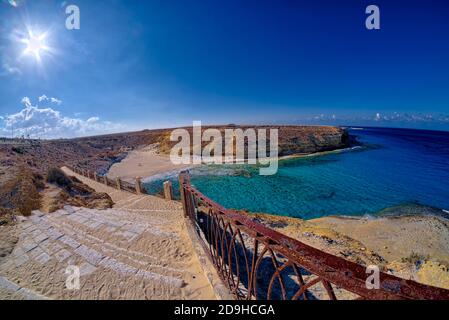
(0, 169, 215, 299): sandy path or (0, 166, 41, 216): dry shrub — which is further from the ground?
(0, 166, 41, 216): dry shrub

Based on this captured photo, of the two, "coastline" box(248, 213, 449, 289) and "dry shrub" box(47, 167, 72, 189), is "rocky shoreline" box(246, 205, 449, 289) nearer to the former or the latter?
"coastline" box(248, 213, 449, 289)

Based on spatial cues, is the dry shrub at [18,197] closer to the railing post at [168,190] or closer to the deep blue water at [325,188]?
the railing post at [168,190]

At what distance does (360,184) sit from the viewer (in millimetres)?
21328

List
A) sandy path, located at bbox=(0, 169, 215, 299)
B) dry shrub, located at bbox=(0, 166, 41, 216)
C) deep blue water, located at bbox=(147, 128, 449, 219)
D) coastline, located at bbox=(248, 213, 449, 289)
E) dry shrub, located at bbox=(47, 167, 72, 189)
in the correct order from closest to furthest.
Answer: sandy path, located at bbox=(0, 169, 215, 299), coastline, located at bbox=(248, 213, 449, 289), dry shrub, located at bbox=(0, 166, 41, 216), dry shrub, located at bbox=(47, 167, 72, 189), deep blue water, located at bbox=(147, 128, 449, 219)

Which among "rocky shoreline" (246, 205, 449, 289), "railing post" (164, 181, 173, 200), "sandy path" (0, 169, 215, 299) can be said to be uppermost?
"railing post" (164, 181, 173, 200)

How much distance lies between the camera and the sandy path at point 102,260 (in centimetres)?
454

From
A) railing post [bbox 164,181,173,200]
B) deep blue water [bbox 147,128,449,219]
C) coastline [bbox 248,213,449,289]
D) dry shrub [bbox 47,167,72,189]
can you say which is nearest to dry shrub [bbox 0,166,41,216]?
dry shrub [bbox 47,167,72,189]

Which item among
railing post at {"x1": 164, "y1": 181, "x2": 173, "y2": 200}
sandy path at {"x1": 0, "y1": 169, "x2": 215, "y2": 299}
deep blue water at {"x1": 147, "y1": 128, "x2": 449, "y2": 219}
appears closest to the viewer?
sandy path at {"x1": 0, "y1": 169, "x2": 215, "y2": 299}

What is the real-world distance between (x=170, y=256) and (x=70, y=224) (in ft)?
15.5

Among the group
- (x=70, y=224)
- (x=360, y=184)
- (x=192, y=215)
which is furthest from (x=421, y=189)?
(x=70, y=224)

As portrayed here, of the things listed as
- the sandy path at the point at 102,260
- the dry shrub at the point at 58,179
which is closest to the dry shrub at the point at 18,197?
the sandy path at the point at 102,260

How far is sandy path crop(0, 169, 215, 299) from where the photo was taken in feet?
14.9

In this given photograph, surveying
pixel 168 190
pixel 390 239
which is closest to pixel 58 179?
pixel 168 190
